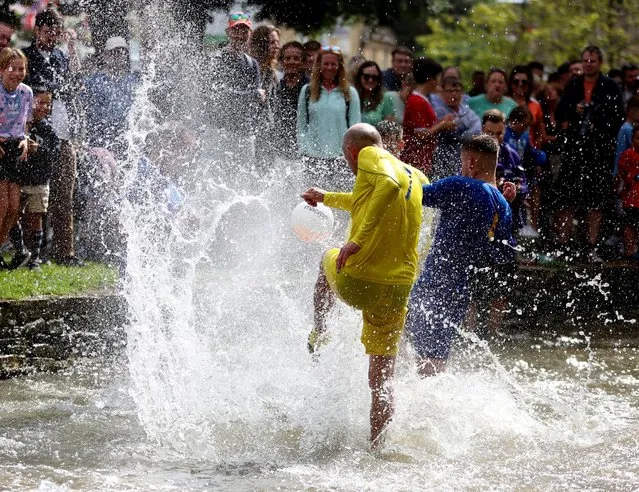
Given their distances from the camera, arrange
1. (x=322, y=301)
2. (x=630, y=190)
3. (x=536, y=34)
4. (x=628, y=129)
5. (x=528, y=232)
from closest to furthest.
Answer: (x=322, y=301) → (x=630, y=190) → (x=628, y=129) → (x=528, y=232) → (x=536, y=34)

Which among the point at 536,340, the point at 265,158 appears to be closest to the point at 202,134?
the point at 265,158

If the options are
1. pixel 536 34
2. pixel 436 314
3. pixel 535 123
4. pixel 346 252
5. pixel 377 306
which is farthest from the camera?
pixel 536 34

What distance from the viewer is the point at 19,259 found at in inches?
419

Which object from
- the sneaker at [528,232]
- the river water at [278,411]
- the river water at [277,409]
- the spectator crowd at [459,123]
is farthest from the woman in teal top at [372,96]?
the river water at [278,411]

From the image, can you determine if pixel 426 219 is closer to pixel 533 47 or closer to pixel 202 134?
pixel 202 134

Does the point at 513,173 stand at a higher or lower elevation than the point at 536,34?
lower

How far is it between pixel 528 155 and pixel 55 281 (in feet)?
17.8

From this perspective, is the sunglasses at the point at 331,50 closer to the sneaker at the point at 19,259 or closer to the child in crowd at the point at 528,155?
the child in crowd at the point at 528,155

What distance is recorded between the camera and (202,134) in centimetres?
1169

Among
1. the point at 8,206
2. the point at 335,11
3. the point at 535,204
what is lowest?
the point at 8,206

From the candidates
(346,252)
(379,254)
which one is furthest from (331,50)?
(346,252)

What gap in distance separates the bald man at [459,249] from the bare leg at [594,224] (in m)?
5.22

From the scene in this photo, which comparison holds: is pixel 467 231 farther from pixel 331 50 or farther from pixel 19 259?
pixel 19 259

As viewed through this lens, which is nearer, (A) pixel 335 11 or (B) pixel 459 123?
→ (B) pixel 459 123
